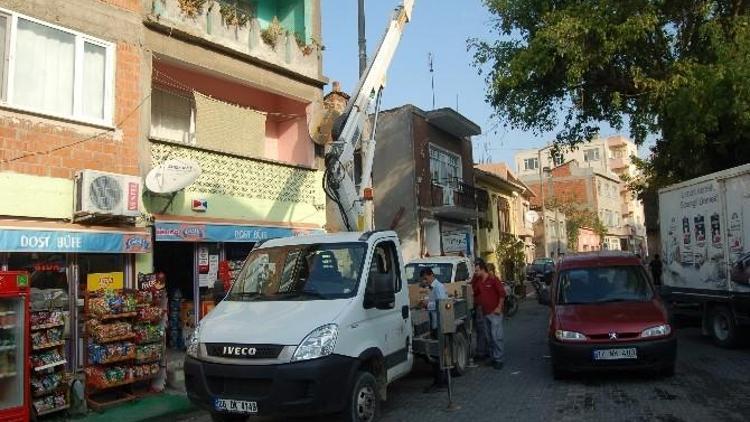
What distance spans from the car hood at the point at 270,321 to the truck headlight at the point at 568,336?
12.9ft

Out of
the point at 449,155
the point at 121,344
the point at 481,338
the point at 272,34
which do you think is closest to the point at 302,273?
the point at 121,344

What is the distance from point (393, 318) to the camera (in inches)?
315

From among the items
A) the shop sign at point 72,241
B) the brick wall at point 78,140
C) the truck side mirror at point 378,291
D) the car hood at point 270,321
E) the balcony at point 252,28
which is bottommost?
the car hood at point 270,321

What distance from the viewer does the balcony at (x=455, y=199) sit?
2734 cm

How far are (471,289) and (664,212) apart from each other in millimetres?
5793

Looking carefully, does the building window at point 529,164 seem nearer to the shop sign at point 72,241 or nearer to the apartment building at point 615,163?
the apartment building at point 615,163

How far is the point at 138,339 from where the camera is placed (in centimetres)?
953

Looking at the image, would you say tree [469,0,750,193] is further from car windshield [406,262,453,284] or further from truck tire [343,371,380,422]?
truck tire [343,371,380,422]

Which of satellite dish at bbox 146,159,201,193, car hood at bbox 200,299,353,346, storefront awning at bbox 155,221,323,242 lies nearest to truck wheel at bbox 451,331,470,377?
storefront awning at bbox 155,221,323,242

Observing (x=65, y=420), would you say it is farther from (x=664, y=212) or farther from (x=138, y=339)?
(x=664, y=212)

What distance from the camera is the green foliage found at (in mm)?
31078

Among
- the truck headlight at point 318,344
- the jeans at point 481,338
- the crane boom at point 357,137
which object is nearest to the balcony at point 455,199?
the crane boom at point 357,137

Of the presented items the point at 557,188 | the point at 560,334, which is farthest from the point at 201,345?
the point at 557,188

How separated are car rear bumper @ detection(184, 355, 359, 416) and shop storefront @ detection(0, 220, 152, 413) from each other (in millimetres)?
2840
